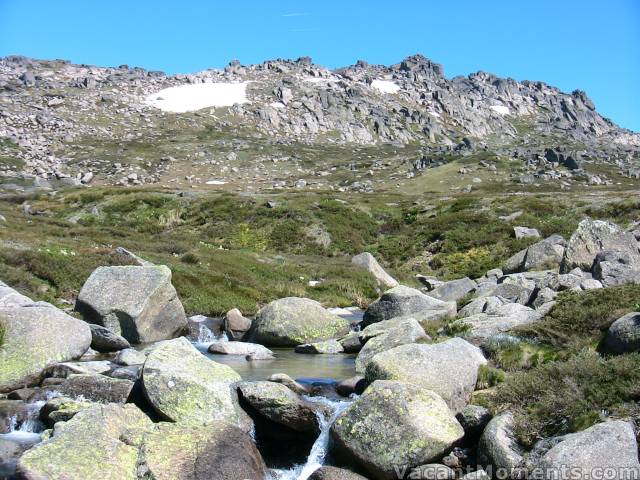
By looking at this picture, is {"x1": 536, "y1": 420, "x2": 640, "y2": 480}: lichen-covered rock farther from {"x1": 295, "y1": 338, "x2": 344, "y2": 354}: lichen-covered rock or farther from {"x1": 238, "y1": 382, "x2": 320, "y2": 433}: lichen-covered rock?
{"x1": 295, "y1": 338, "x2": 344, "y2": 354}: lichen-covered rock

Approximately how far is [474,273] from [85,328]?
29.4 m

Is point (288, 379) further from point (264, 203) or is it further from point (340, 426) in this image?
point (264, 203)

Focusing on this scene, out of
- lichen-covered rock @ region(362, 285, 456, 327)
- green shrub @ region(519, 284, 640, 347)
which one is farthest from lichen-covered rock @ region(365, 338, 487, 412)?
lichen-covered rock @ region(362, 285, 456, 327)

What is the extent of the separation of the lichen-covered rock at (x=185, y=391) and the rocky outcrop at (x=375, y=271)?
25.0 m

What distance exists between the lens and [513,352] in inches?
539

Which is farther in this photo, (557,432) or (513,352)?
(513,352)

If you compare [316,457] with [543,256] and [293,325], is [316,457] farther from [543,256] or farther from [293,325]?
[543,256]

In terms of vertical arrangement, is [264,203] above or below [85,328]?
above

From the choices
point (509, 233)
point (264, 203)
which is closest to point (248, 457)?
point (509, 233)

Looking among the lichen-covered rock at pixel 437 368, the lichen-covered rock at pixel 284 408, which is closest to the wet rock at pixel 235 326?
the lichen-covered rock at pixel 437 368

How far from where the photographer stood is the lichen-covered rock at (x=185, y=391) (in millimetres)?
10867

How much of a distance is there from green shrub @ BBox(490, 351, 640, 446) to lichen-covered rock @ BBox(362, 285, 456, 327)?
992 centimetres

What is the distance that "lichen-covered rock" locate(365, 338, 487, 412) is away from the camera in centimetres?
1164

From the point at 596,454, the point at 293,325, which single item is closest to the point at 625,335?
the point at 596,454
